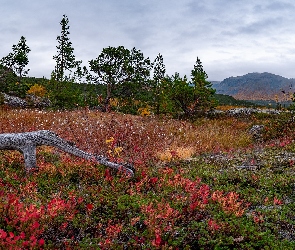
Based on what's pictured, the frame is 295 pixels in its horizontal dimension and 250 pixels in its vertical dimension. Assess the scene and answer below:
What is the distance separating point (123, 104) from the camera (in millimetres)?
27531

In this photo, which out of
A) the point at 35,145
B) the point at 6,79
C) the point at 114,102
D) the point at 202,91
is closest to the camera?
the point at 35,145

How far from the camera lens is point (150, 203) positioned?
19.2ft

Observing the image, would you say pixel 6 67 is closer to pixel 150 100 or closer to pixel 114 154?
pixel 150 100

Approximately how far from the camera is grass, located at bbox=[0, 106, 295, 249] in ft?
16.2

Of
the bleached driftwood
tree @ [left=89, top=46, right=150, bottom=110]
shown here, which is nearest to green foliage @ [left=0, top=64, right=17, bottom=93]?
tree @ [left=89, top=46, right=150, bottom=110]

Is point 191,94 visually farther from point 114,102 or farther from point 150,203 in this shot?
point 150,203

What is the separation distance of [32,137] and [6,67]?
101 ft

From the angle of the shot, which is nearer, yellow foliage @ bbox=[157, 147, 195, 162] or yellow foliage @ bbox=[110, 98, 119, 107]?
yellow foliage @ bbox=[157, 147, 195, 162]

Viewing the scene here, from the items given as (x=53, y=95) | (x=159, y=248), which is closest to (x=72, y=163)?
(x=159, y=248)

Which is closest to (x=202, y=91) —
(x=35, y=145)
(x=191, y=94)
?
(x=191, y=94)

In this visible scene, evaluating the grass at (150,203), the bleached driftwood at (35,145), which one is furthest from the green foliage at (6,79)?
the bleached driftwood at (35,145)

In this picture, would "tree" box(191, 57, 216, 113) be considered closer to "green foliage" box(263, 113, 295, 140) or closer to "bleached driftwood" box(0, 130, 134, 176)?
"green foliage" box(263, 113, 295, 140)

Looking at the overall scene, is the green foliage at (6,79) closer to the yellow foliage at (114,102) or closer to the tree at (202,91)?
the yellow foliage at (114,102)

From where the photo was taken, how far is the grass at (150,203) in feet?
16.2
